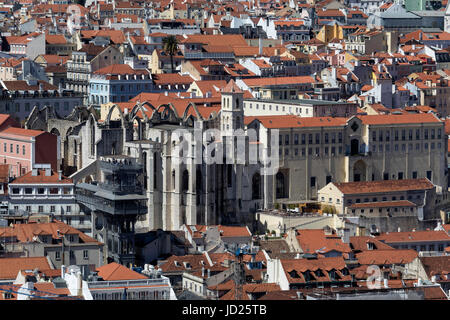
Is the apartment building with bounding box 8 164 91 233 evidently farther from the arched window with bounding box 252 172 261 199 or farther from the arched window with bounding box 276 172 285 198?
the arched window with bounding box 276 172 285 198

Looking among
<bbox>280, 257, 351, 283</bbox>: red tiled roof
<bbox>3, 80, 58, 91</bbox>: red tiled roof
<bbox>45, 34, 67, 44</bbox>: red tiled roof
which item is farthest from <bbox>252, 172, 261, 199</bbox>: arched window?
<bbox>45, 34, 67, 44</bbox>: red tiled roof

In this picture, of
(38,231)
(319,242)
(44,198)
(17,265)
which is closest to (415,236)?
(319,242)

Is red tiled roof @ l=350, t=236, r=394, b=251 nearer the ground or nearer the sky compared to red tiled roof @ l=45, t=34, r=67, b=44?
nearer the ground

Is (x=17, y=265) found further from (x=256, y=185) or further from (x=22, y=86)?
(x=22, y=86)

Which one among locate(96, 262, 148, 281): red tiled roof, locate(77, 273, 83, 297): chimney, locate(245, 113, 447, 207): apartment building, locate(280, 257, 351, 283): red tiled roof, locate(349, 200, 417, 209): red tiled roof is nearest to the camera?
locate(77, 273, 83, 297): chimney

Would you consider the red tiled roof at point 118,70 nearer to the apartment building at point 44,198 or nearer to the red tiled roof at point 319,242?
the apartment building at point 44,198

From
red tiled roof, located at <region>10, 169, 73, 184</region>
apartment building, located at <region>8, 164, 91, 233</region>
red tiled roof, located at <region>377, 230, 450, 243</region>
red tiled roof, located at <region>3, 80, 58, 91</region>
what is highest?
red tiled roof, located at <region>3, 80, 58, 91</region>

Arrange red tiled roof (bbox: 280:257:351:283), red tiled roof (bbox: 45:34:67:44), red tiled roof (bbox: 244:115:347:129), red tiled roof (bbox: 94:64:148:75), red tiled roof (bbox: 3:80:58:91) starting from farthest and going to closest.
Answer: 1. red tiled roof (bbox: 45:34:67:44)
2. red tiled roof (bbox: 94:64:148:75)
3. red tiled roof (bbox: 3:80:58:91)
4. red tiled roof (bbox: 244:115:347:129)
5. red tiled roof (bbox: 280:257:351:283)

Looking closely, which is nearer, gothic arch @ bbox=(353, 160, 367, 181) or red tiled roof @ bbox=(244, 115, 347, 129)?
red tiled roof @ bbox=(244, 115, 347, 129)

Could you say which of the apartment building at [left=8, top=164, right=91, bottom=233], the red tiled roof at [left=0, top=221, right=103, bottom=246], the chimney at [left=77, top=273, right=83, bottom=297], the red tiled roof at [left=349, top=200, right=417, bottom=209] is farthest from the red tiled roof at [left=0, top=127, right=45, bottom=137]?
the chimney at [left=77, top=273, right=83, bottom=297]
